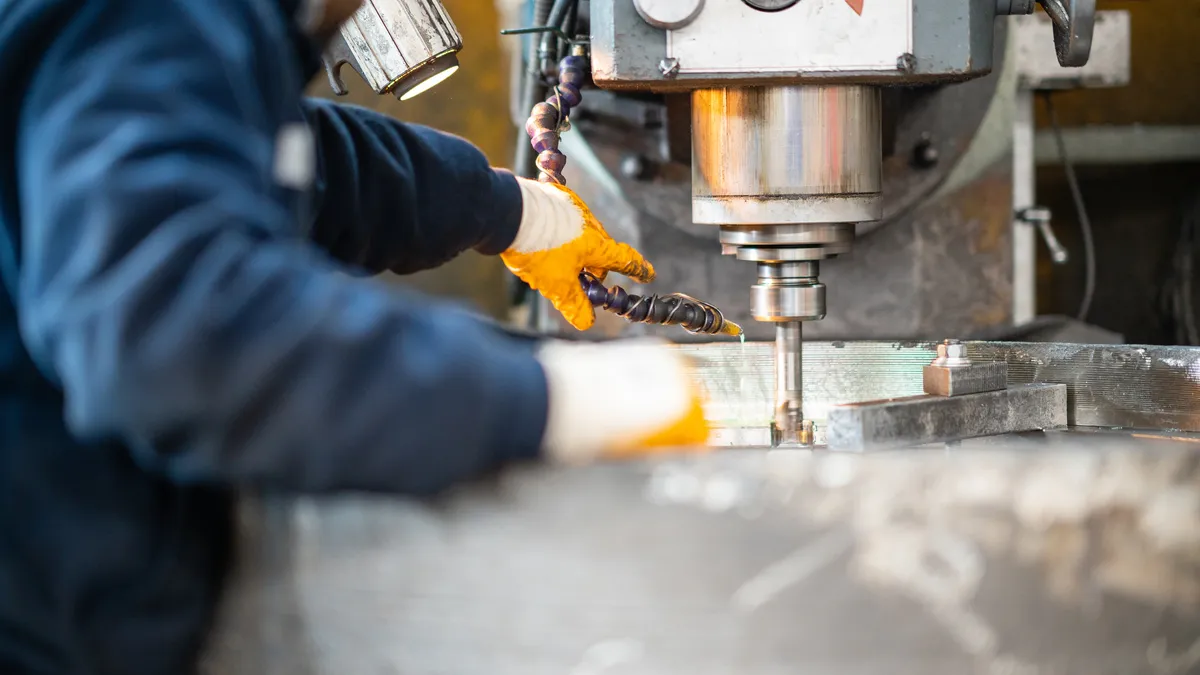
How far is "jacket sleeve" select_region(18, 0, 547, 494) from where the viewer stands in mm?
472

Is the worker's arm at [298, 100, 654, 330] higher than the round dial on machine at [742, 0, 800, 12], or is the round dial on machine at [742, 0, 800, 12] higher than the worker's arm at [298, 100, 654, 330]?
the round dial on machine at [742, 0, 800, 12]

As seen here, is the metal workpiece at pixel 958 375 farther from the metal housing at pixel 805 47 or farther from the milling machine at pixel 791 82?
the metal housing at pixel 805 47

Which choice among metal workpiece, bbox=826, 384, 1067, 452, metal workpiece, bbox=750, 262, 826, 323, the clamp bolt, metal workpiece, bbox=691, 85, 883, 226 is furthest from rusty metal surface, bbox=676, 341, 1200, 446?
the clamp bolt

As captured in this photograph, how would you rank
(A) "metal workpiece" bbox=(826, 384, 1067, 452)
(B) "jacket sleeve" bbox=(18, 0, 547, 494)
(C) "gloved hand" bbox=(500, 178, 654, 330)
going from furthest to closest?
(C) "gloved hand" bbox=(500, 178, 654, 330), (A) "metal workpiece" bbox=(826, 384, 1067, 452), (B) "jacket sleeve" bbox=(18, 0, 547, 494)

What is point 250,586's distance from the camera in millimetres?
550

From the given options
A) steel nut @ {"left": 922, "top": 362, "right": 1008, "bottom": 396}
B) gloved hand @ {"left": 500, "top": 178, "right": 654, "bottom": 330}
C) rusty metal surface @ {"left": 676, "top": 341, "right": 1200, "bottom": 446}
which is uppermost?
gloved hand @ {"left": 500, "top": 178, "right": 654, "bottom": 330}

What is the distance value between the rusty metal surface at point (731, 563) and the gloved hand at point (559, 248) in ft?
1.81

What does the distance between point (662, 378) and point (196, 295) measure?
250 mm

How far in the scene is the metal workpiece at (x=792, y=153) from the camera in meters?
0.91

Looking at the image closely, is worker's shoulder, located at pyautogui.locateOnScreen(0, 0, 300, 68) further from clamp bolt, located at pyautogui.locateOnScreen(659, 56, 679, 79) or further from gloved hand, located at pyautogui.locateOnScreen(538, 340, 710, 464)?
clamp bolt, located at pyautogui.locateOnScreen(659, 56, 679, 79)

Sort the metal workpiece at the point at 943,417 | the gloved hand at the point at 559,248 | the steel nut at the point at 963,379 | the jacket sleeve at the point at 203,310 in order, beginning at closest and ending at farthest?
the jacket sleeve at the point at 203,310
the metal workpiece at the point at 943,417
the steel nut at the point at 963,379
the gloved hand at the point at 559,248

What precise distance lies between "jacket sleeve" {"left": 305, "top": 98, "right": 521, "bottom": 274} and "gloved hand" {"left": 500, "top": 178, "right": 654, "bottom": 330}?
0.9 inches

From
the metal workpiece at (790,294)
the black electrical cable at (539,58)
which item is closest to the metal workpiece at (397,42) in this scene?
the black electrical cable at (539,58)

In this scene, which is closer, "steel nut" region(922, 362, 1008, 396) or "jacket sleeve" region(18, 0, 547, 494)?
"jacket sleeve" region(18, 0, 547, 494)
